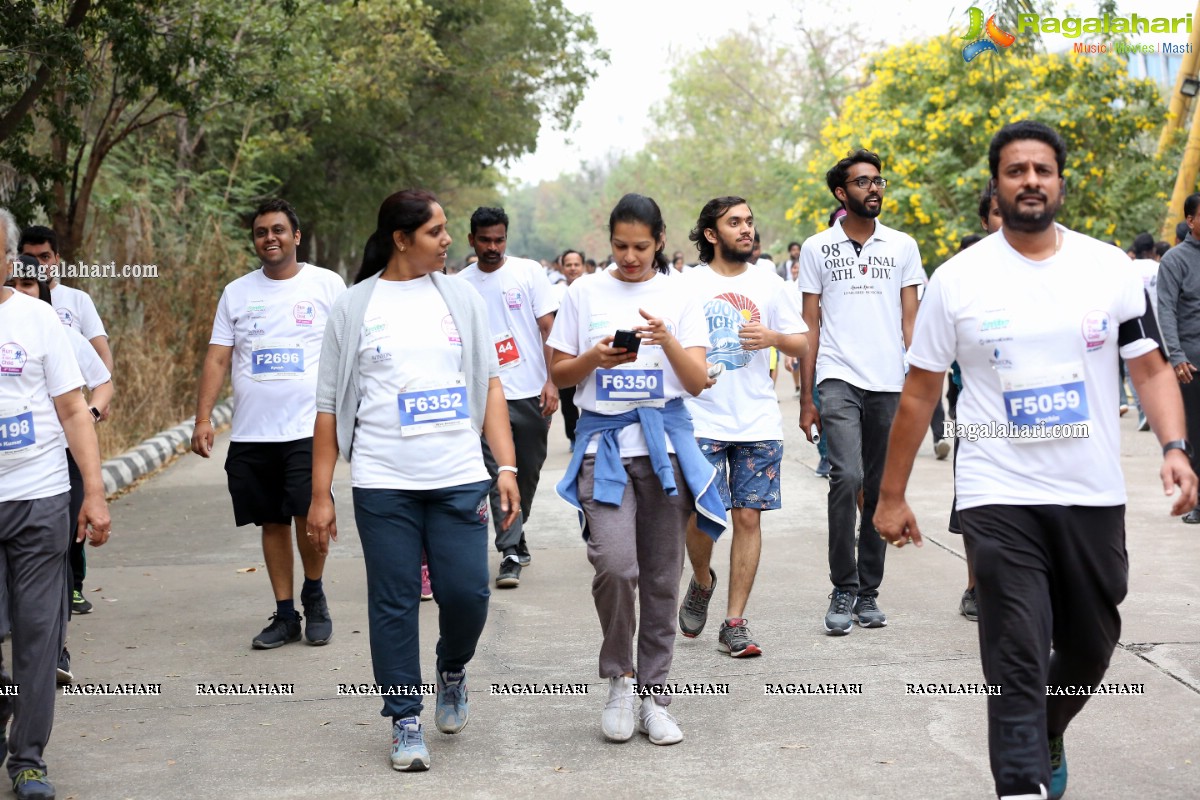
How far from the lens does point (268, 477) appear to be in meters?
6.96

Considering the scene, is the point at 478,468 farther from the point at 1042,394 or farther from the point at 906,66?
the point at 906,66

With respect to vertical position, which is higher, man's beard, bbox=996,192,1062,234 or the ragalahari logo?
the ragalahari logo

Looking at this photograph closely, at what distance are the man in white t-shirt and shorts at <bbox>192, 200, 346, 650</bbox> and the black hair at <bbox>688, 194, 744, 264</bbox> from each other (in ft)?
5.58

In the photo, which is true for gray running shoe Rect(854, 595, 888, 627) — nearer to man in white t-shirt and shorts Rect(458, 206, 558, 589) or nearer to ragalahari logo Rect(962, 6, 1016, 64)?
man in white t-shirt and shorts Rect(458, 206, 558, 589)

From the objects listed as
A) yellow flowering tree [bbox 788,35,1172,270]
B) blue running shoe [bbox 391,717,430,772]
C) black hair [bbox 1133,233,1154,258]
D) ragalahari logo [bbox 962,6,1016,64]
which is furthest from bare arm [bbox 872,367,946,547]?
yellow flowering tree [bbox 788,35,1172,270]

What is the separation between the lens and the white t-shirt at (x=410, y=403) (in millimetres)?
5062

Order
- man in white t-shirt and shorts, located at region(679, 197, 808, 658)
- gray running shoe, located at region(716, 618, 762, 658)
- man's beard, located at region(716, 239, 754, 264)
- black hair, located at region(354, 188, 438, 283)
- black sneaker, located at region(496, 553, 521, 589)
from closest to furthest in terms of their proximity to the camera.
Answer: black hair, located at region(354, 188, 438, 283) < gray running shoe, located at region(716, 618, 762, 658) < man in white t-shirt and shorts, located at region(679, 197, 808, 658) < man's beard, located at region(716, 239, 754, 264) < black sneaker, located at region(496, 553, 521, 589)

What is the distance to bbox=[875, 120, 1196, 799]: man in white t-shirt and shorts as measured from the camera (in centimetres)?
397

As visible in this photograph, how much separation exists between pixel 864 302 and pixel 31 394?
361 centimetres

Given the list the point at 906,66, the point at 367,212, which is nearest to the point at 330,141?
the point at 367,212

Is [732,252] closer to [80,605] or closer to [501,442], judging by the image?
[501,442]

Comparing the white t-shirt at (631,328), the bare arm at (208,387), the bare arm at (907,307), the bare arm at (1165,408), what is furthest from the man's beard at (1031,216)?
the bare arm at (208,387)

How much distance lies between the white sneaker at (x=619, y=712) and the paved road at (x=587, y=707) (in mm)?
69

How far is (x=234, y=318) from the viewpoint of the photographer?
6.98 metres
